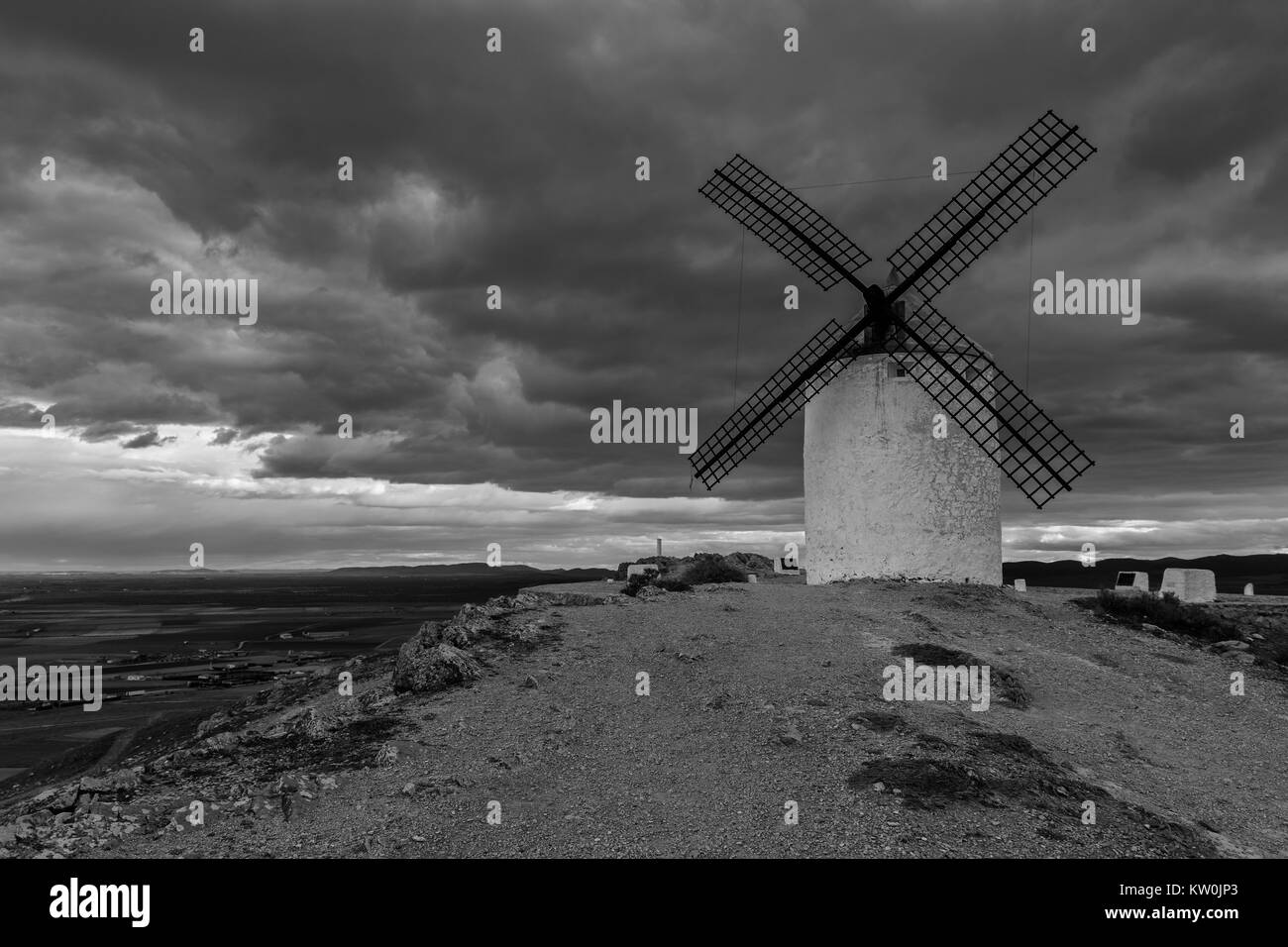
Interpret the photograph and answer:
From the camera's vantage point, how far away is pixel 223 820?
9914 millimetres

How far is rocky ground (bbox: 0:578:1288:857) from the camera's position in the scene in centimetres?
961

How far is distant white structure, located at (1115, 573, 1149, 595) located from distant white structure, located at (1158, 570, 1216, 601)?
3.14 ft

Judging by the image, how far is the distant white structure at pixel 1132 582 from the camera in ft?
86.2

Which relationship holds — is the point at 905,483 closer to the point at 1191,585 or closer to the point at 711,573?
the point at 711,573

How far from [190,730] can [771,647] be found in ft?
51.0

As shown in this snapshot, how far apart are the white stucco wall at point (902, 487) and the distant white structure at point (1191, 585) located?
8.06 metres
